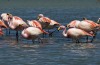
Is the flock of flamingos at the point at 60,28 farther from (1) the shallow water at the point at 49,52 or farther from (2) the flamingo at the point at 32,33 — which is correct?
(1) the shallow water at the point at 49,52

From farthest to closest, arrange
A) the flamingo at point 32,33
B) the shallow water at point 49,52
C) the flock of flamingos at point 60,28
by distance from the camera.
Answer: the flock of flamingos at point 60,28
the flamingo at point 32,33
the shallow water at point 49,52

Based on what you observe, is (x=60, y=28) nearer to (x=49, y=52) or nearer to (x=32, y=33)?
(x=32, y=33)

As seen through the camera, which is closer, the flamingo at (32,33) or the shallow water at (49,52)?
the shallow water at (49,52)

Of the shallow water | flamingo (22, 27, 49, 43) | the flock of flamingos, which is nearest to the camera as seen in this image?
the shallow water

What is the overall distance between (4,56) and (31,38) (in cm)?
252

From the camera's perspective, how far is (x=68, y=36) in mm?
15078

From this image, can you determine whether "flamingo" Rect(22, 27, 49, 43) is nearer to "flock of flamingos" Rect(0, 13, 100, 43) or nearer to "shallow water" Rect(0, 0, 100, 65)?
"flock of flamingos" Rect(0, 13, 100, 43)

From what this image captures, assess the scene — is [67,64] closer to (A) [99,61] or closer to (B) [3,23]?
(A) [99,61]

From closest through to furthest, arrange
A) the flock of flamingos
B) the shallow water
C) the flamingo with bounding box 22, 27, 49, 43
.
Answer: the shallow water, the flamingo with bounding box 22, 27, 49, 43, the flock of flamingos

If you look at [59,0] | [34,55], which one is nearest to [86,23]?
[34,55]

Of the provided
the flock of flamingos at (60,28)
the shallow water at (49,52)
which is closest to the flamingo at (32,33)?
the flock of flamingos at (60,28)

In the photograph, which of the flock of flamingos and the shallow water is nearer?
the shallow water

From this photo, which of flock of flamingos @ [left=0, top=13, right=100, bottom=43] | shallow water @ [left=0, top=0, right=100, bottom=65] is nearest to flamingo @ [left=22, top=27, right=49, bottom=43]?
flock of flamingos @ [left=0, top=13, right=100, bottom=43]

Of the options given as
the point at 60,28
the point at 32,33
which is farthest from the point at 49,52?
the point at 60,28
